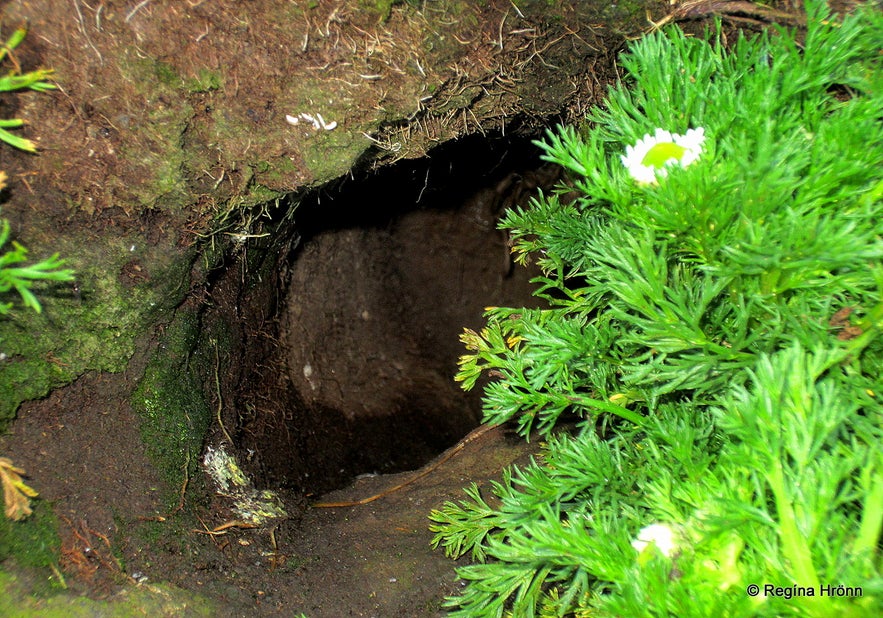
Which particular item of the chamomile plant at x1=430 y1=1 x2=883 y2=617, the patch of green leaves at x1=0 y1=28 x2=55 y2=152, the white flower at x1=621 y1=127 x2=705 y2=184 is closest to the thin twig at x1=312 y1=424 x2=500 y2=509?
the chamomile plant at x1=430 y1=1 x2=883 y2=617

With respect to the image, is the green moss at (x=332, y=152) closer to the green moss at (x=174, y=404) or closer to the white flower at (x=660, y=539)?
the green moss at (x=174, y=404)

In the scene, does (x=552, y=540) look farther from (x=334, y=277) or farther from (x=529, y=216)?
(x=334, y=277)

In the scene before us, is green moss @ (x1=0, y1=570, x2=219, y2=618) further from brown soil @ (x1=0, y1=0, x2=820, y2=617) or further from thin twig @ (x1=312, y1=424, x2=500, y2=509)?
thin twig @ (x1=312, y1=424, x2=500, y2=509)

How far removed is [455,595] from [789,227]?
1543 millimetres

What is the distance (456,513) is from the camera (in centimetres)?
212

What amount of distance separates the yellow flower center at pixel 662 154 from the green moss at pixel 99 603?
1837 millimetres

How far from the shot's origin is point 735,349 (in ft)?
4.46


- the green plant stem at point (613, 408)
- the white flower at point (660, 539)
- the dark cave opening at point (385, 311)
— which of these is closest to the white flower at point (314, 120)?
the dark cave opening at point (385, 311)

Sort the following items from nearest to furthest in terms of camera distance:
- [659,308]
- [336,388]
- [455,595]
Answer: [659,308] → [455,595] → [336,388]

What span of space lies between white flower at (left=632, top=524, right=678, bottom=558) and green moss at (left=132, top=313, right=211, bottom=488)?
160cm

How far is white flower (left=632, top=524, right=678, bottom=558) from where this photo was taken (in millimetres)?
1231

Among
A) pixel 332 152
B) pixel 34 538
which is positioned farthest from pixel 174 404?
pixel 332 152

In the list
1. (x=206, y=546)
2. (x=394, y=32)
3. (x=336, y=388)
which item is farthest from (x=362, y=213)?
(x=206, y=546)

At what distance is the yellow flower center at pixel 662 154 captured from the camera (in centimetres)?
134
